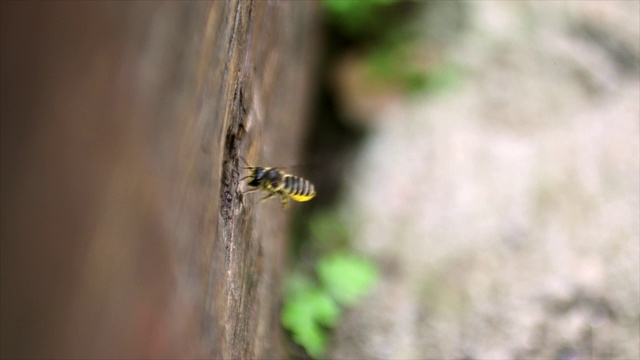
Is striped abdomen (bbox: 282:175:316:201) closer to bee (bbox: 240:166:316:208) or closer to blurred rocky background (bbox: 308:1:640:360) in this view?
bee (bbox: 240:166:316:208)

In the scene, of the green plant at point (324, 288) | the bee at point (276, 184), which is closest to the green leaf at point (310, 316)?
the green plant at point (324, 288)

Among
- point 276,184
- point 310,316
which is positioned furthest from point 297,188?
point 310,316

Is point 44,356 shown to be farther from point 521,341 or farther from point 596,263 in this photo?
point 596,263

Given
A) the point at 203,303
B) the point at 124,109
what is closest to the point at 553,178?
the point at 203,303

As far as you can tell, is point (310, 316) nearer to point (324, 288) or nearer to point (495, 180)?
point (324, 288)

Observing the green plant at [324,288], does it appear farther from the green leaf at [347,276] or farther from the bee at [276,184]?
the bee at [276,184]
